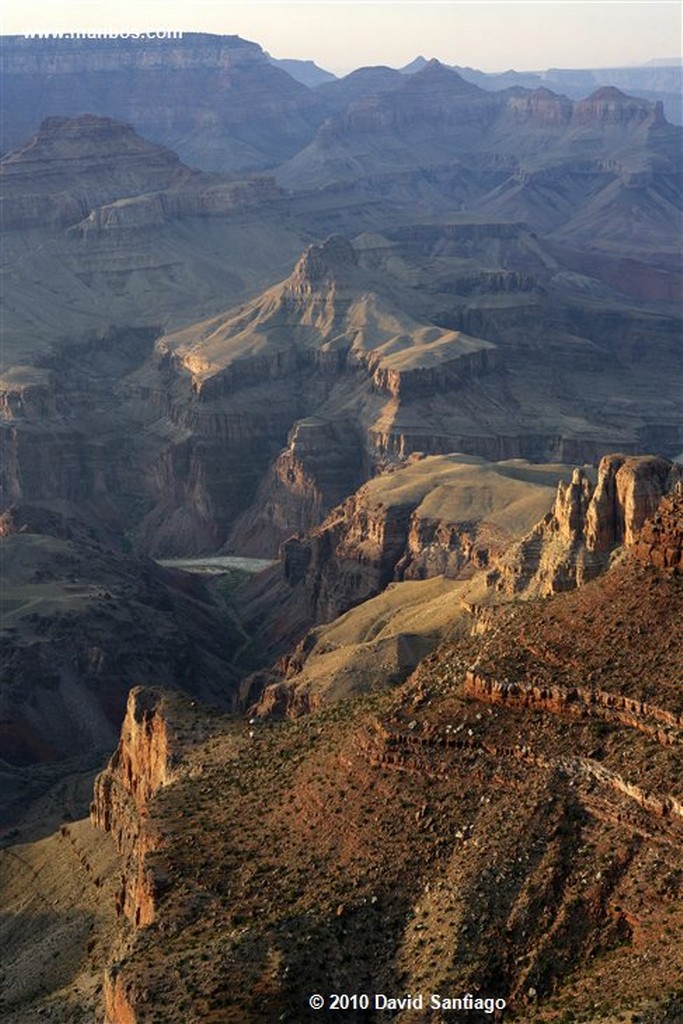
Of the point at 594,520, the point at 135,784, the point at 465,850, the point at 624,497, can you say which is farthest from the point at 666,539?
the point at 594,520

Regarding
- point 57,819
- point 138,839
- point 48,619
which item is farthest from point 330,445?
point 138,839

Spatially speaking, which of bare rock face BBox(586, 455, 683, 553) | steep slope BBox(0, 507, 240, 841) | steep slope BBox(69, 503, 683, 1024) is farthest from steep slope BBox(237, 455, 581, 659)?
steep slope BBox(69, 503, 683, 1024)

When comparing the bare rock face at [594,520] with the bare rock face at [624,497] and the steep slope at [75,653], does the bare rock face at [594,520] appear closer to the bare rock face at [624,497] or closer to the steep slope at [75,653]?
the bare rock face at [624,497]

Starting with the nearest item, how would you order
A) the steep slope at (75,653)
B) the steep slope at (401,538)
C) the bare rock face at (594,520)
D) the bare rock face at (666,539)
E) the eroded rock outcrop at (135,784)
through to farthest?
the bare rock face at (666,539)
the eroded rock outcrop at (135,784)
the bare rock face at (594,520)
the steep slope at (75,653)
the steep slope at (401,538)

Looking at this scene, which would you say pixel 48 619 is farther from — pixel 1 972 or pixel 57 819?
pixel 1 972

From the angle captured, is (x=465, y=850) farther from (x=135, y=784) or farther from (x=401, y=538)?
(x=401, y=538)

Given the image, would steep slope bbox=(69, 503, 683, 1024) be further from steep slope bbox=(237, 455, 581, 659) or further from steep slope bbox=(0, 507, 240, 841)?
steep slope bbox=(237, 455, 581, 659)

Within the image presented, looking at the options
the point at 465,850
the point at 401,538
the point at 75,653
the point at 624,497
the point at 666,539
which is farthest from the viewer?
the point at 401,538

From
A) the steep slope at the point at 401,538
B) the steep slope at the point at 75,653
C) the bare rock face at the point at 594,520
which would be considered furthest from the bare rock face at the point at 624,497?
the steep slope at the point at 401,538
